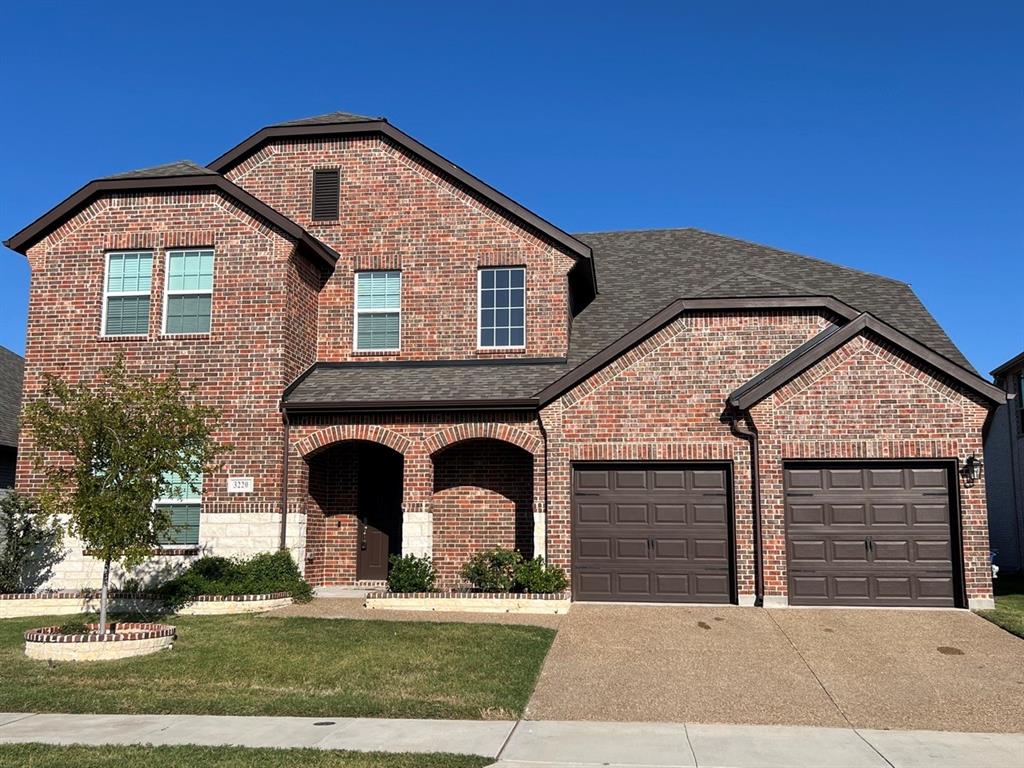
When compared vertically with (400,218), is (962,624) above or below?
below

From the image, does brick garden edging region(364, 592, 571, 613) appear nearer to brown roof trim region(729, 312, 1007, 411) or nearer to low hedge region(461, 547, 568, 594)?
low hedge region(461, 547, 568, 594)

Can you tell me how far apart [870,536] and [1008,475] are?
14.1 meters

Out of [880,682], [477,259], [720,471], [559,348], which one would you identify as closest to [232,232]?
[477,259]

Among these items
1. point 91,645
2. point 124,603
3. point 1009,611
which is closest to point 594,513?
point 1009,611

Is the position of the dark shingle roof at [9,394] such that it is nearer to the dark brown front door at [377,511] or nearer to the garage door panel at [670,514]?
the dark brown front door at [377,511]

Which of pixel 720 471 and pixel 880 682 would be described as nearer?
pixel 880 682

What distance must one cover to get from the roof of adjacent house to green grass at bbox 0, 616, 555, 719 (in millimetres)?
4660

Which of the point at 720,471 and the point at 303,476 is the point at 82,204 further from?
the point at 720,471

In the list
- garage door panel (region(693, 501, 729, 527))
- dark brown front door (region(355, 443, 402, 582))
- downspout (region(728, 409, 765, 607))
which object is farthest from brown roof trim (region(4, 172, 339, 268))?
garage door panel (region(693, 501, 729, 527))

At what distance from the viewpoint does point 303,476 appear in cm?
1603

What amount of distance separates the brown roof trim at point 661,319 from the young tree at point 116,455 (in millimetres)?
6000

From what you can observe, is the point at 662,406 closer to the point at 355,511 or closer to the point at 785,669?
the point at 785,669

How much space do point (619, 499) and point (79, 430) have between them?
845cm

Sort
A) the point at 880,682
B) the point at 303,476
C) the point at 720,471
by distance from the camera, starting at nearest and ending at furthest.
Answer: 1. the point at 880,682
2. the point at 720,471
3. the point at 303,476
